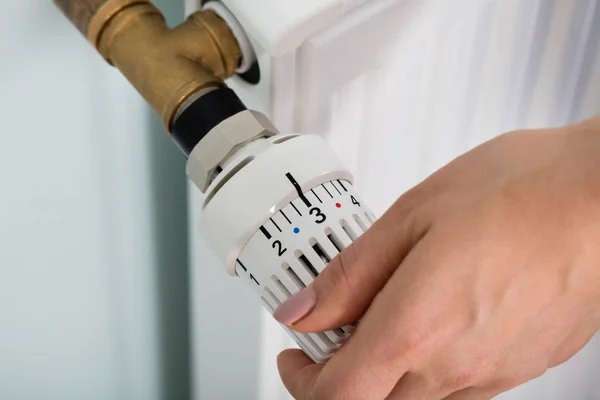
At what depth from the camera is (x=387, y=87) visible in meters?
0.31

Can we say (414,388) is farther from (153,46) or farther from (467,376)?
(153,46)

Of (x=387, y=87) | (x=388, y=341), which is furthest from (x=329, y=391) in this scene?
(x=387, y=87)

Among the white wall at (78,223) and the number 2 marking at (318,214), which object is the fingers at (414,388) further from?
the white wall at (78,223)

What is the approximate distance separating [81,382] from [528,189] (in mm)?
267

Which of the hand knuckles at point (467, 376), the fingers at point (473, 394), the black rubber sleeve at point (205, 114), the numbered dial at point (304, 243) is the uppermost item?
the black rubber sleeve at point (205, 114)

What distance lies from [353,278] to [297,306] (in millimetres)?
17

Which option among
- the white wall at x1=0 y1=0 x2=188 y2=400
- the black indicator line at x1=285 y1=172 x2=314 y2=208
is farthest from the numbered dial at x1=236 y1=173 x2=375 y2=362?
the white wall at x1=0 y1=0 x2=188 y2=400

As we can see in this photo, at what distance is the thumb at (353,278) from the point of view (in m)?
0.22

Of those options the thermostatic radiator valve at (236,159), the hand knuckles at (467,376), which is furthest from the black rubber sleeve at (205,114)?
the hand knuckles at (467,376)

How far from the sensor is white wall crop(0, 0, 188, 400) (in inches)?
11.3

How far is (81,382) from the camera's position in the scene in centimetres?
40

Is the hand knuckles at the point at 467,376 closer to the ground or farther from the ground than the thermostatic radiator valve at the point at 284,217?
closer to the ground

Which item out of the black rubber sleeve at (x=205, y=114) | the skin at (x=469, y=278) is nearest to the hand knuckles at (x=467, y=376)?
the skin at (x=469, y=278)

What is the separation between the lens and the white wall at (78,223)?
287 mm
